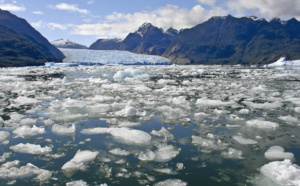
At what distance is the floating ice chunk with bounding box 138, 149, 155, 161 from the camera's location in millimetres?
4576

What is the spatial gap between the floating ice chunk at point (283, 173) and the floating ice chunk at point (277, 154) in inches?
22.2

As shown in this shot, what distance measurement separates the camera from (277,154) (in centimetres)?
468

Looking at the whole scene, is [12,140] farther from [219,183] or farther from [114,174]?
[219,183]

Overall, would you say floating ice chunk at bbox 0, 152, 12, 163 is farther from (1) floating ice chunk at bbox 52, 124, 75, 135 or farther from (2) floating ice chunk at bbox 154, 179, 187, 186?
(2) floating ice chunk at bbox 154, 179, 187, 186

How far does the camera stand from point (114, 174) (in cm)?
397

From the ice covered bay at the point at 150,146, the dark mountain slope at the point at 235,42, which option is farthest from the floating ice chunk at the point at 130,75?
the dark mountain slope at the point at 235,42

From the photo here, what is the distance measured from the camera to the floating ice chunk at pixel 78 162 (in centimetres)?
411

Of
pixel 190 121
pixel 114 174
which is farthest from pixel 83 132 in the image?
pixel 190 121

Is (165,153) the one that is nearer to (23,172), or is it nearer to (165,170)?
(165,170)

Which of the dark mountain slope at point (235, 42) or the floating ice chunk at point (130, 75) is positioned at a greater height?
the dark mountain slope at point (235, 42)

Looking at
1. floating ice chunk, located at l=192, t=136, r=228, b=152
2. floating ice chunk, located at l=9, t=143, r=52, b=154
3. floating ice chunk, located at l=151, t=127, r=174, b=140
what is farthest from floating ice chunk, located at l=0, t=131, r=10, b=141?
floating ice chunk, located at l=192, t=136, r=228, b=152

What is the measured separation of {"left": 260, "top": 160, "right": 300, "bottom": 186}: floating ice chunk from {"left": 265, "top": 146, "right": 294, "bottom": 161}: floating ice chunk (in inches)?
22.2

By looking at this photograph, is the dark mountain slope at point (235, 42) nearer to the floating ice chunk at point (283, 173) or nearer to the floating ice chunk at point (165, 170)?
the floating ice chunk at point (283, 173)

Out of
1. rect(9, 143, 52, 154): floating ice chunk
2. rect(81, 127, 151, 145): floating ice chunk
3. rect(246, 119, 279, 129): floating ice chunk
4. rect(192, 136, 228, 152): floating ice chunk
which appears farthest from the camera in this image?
rect(246, 119, 279, 129): floating ice chunk
